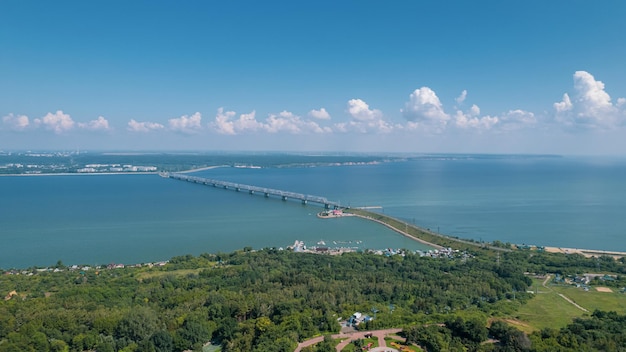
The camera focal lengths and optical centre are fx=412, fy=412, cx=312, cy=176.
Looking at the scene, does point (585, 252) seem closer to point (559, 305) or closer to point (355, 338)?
point (559, 305)

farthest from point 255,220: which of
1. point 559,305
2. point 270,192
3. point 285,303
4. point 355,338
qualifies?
point 559,305

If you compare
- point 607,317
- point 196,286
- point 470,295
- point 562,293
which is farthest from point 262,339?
point 562,293

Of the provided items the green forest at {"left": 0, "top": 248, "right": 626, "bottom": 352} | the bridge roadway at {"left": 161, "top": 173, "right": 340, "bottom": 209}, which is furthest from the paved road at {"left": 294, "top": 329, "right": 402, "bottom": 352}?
the bridge roadway at {"left": 161, "top": 173, "right": 340, "bottom": 209}

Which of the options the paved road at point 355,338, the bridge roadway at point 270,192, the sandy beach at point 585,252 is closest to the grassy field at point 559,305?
the paved road at point 355,338

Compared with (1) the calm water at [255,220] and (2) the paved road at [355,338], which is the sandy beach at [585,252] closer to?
(1) the calm water at [255,220]

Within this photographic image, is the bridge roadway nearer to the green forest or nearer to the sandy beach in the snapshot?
the sandy beach
